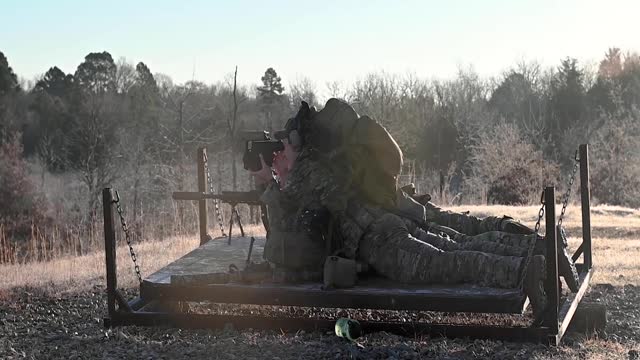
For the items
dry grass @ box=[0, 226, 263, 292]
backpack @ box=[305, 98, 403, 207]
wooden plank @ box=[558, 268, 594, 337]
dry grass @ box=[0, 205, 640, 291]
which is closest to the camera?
wooden plank @ box=[558, 268, 594, 337]

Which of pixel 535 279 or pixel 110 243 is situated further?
pixel 110 243

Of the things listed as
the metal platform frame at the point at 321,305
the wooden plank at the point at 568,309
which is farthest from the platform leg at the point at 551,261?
the wooden plank at the point at 568,309

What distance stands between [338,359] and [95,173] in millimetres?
33005

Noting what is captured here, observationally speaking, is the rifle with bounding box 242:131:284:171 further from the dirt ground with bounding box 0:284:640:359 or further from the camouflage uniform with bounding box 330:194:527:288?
the dirt ground with bounding box 0:284:640:359

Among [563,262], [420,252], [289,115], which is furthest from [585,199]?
[289,115]

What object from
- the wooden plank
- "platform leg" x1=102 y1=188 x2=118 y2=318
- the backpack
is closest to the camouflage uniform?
the backpack

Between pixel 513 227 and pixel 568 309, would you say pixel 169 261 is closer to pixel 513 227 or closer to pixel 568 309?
pixel 513 227

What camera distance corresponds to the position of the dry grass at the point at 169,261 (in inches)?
359

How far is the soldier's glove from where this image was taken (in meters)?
5.58

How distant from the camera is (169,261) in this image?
10719 mm

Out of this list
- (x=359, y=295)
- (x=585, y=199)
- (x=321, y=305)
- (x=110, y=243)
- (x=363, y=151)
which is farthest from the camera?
(x=585, y=199)

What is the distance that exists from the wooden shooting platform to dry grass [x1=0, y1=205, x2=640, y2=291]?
3.77 metres

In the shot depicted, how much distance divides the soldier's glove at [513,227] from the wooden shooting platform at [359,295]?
842 mm

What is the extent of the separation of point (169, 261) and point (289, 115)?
26.1 m
